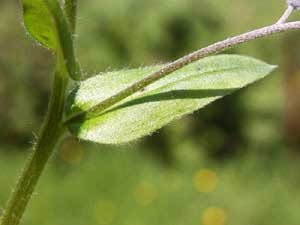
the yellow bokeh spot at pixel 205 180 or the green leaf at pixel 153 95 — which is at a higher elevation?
the green leaf at pixel 153 95

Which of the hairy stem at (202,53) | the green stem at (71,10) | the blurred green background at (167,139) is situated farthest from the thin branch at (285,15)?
the blurred green background at (167,139)

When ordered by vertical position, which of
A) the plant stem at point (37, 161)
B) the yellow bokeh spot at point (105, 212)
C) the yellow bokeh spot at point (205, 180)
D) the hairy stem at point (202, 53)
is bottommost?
the yellow bokeh spot at point (205, 180)

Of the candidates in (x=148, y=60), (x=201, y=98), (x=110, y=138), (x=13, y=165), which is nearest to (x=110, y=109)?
(x=110, y=138)

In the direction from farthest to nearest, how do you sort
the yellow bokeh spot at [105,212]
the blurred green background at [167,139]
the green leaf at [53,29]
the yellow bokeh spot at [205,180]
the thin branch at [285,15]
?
the yellow bokeh spot at [205,180] → the blurred green background at [167,139] → the yellow bokeh spot at [105,212] → the thin branch at [285,15] → the green leaf at [53,29]

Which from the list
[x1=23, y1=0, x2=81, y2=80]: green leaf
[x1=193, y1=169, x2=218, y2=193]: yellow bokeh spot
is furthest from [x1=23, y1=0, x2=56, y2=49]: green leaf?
[x1=193, y1=169, x2=218, y2=193]: yellow bokeh spot

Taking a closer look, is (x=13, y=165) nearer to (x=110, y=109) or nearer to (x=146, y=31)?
(x=146, y=31)

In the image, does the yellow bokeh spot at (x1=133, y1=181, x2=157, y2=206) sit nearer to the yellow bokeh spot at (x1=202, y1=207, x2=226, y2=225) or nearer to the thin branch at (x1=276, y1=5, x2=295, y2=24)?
the yellow bokeh spot at (x1=202, y1=207, x2=226, y2=225)

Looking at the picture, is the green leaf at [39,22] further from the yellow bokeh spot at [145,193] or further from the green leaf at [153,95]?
the yellow bokeh spot at [145,193]

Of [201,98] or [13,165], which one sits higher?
[201,98]

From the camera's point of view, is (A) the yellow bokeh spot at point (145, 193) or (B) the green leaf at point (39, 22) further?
(A) the yellow bokeh spot at point (145, 193)
